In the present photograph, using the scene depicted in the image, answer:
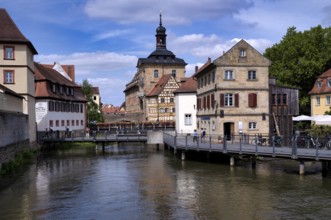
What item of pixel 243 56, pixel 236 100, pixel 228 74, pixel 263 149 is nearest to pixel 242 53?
pixel 243 56

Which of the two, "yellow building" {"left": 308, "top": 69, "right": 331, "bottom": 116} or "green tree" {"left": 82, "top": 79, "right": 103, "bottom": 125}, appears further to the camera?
"green tree" {"left": 82, "top": 79, "right": 103, "bottom": 125}

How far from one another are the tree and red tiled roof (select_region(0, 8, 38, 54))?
1268 inches

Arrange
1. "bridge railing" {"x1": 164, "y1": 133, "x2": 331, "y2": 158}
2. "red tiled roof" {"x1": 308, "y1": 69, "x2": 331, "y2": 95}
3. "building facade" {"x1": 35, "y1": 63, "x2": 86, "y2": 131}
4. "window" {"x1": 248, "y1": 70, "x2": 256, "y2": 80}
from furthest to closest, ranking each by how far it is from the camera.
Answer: "red tiled roof" {"x1": 308, "y1": 69, "x2": 331, "y2": 95} → "building facade" {"x1": 35, "y1": 63, "x2": 86, "y2": 131} → "window" {"x1": 248, "y1": 70, "x2": 256, "y2": 80} → "bridge railing" {"x1": 164, "y1": 133, "x2": 331, "y2": 158}

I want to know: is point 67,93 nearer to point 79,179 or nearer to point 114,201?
point 79,179

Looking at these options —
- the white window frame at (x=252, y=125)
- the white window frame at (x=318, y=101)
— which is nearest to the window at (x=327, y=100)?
the white window frame at (x=318, y=101)

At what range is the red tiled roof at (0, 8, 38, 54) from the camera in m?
38.0

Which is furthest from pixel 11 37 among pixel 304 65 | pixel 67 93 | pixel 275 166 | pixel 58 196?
pixel 304 65

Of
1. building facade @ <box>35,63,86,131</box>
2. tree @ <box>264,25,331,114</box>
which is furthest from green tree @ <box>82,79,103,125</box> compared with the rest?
tree @ <box>264,25,331,114</box>

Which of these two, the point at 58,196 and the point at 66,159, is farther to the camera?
the point at 66,159

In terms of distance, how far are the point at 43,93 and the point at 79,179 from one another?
83.3ft

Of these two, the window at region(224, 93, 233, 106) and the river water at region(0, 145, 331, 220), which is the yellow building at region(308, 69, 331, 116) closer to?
the window at region(224, 93, 233, 106)

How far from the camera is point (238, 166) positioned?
96.5ft

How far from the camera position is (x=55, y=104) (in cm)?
5034

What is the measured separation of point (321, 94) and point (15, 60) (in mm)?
36056
